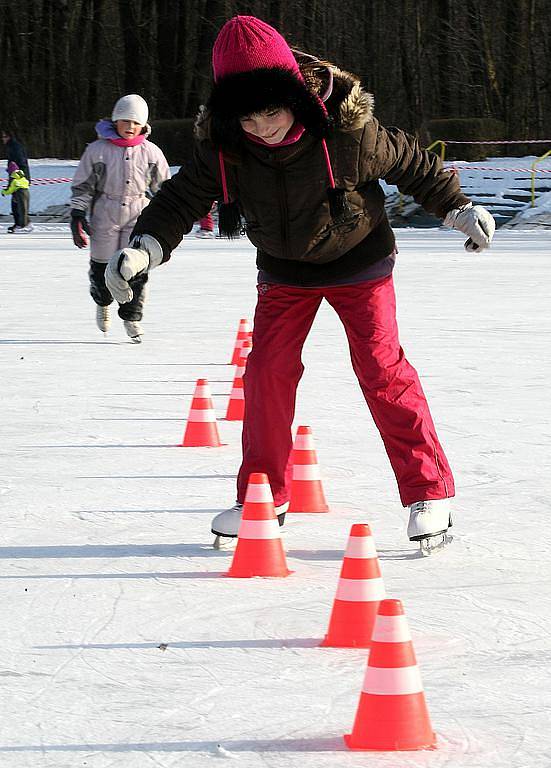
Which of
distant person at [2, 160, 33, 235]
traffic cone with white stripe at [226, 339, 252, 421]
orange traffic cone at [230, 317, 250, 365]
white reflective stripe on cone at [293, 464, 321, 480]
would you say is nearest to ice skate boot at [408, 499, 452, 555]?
white reflective stripe on cone at [293, 464, 321, 480]

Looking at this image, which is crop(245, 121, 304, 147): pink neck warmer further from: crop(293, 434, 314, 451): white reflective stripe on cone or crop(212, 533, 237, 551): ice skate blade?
crop(293, 434, 314, 451): white reflective stripe on cone

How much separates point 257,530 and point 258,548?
51mm

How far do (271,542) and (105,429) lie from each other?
277 cm

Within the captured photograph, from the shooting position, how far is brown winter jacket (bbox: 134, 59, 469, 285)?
433cm

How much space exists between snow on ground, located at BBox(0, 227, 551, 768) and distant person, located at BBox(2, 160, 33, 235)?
1746 centimetres

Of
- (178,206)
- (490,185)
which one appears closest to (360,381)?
(178,206)

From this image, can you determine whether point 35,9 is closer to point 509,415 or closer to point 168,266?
point 168,266

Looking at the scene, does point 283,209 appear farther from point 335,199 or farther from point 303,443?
point 303,443

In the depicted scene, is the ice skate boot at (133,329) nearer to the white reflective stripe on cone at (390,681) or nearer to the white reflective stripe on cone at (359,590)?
the white reflective stripe on cone at (359,590)

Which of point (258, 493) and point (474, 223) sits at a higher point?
point (474, 223)

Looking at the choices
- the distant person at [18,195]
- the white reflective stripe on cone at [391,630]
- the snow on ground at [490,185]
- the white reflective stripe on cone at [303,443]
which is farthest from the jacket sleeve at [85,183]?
the snow on ground at [490,185]

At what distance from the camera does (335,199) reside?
4.37m

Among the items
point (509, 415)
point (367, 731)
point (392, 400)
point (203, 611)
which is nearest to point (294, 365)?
point (392, 400)

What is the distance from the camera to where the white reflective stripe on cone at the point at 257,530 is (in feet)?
13.8
